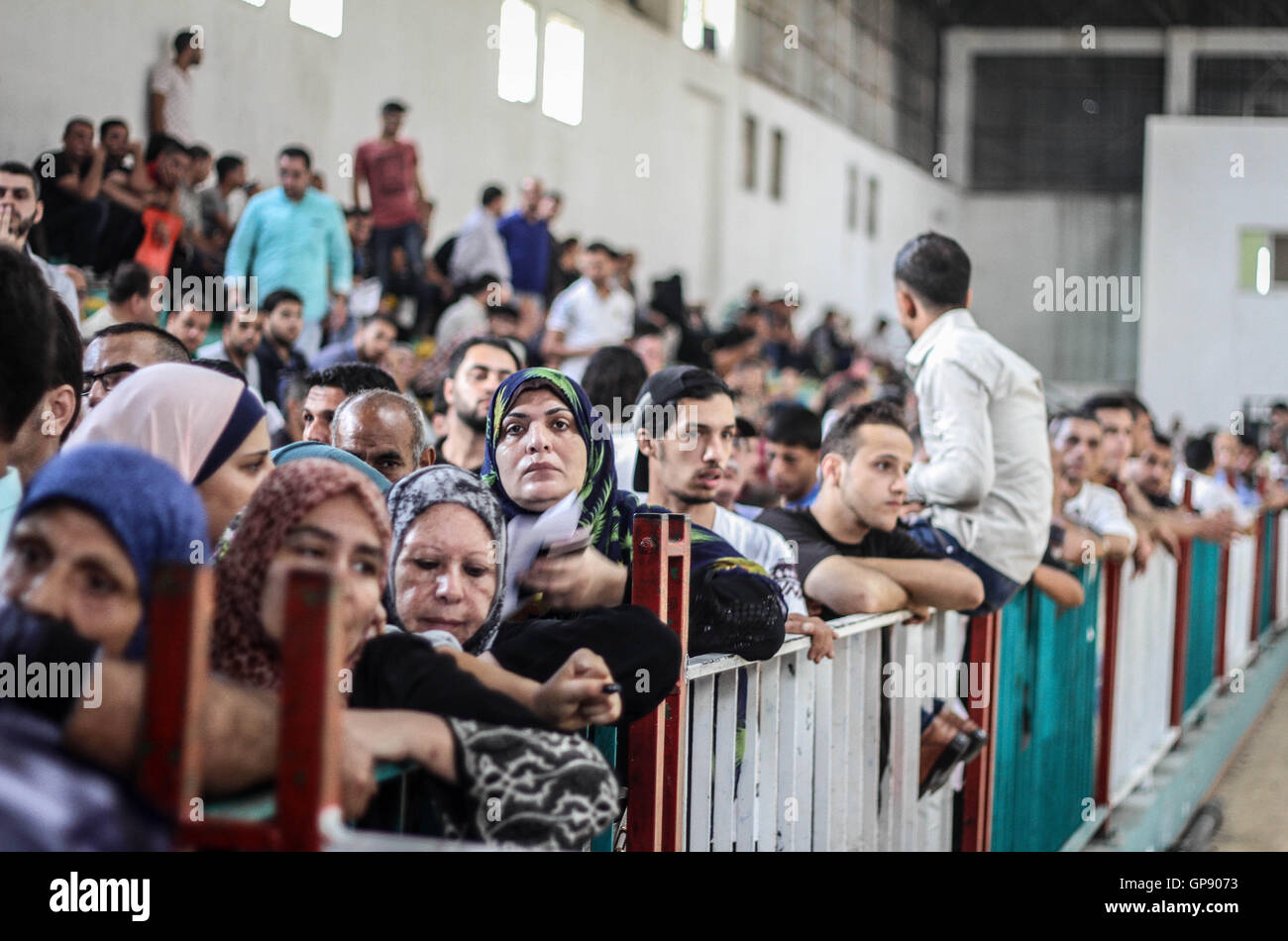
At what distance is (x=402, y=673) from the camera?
74.7 inches

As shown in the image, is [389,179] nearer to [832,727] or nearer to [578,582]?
[832,727]

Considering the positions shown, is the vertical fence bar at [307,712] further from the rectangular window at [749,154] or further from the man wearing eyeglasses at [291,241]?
the rectangular window at [749,154]

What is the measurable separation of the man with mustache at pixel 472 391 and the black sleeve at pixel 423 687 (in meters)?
2.74

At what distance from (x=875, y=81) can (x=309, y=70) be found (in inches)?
679

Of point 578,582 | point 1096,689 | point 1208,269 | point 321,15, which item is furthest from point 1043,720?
point 1208,269

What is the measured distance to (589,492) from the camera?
117 inches

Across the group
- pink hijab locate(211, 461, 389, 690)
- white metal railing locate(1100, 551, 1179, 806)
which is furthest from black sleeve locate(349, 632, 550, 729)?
white metal railing locate(1100, 551, 1179, 806)

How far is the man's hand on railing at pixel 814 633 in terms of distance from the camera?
320cm

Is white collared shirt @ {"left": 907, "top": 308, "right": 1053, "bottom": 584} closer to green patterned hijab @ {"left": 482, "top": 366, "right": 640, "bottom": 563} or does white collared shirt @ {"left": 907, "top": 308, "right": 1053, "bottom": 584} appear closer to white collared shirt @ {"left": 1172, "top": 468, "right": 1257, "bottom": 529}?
green patterned hijab @ {"left": 482, "top": 366, "right": 640, "bottom": 563}

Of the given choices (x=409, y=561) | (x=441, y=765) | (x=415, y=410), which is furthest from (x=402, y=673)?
(x=415, y=410)

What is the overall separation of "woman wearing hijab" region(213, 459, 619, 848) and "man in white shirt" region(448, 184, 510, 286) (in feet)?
30.2

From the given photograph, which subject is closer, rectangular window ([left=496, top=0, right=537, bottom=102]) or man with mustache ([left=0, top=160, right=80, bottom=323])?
man with mustache ([left=0, top=160, right=80, bottom=323])

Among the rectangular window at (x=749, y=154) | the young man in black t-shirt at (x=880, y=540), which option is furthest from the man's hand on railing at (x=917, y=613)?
the rectangular window at (x=749, y=154)

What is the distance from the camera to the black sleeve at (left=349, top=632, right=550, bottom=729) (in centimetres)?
188
